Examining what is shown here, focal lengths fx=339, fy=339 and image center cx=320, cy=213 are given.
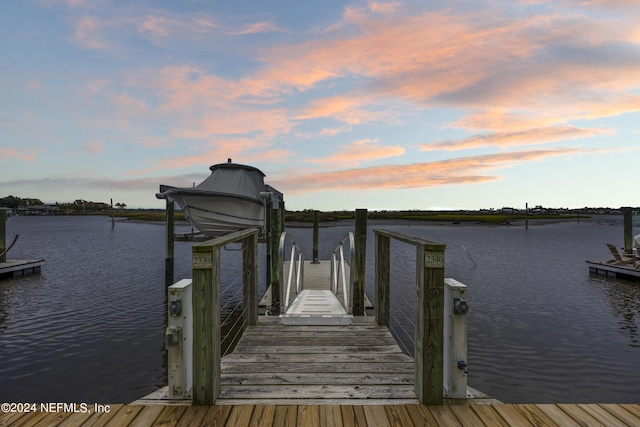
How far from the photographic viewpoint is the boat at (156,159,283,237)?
1445 cm

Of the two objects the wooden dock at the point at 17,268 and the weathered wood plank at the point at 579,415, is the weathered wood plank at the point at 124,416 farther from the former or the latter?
the wooden dock at the point at 17,268

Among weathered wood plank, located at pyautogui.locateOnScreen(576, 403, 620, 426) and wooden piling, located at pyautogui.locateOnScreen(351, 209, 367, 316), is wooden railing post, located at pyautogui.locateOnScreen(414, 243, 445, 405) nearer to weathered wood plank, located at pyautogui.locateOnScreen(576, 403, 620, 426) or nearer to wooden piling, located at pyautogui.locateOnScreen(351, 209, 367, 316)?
weathered wood plank, located at pyautogui.locateOnScreen(576, 403, 620, 426)

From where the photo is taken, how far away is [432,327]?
301cm

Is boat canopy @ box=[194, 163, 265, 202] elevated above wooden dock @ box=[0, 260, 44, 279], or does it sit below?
above

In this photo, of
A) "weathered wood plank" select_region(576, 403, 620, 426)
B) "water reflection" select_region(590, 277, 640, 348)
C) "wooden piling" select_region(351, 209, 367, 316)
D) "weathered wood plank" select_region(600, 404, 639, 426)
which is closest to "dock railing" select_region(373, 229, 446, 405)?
"weathered wood plank" select_region(576, 403, 620, 426)

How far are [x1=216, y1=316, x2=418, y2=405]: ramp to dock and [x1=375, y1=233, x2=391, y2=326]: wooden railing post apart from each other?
0.97 feet

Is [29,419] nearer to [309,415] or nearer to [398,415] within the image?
[309,415]

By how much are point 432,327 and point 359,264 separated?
3679 millimetres

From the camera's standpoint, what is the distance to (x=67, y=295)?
1378cm

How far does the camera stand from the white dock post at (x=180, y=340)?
2.94 m

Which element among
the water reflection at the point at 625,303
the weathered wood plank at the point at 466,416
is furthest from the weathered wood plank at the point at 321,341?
the water reflection at the point at 625,303

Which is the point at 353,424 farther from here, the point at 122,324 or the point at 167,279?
the point at 167,279

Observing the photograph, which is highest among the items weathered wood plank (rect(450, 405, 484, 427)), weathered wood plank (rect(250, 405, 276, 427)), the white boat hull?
the white boat hull

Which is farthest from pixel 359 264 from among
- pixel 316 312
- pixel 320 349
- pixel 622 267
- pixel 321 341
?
pixel 622 267
